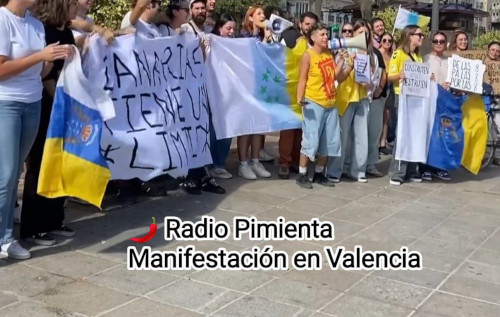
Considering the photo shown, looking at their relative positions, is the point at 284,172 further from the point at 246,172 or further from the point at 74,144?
the point at 74,144

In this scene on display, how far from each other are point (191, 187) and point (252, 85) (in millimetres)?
1406

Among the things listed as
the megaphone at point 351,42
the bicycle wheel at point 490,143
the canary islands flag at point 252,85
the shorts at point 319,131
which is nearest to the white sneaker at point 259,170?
the canary islands flag at point 252,85

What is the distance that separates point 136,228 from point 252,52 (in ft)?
8.81

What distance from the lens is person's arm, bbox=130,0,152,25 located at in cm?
547

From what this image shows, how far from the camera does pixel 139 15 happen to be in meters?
5.59

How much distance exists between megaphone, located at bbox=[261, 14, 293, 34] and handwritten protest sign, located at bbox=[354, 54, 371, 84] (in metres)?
1.03

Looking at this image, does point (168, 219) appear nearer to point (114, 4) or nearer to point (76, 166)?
point (76, 166)

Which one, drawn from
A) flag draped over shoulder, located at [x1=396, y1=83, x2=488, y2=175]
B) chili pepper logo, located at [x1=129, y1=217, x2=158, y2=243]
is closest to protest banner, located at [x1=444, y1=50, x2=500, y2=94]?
flag draped over shoulder, located at [x1=396, y1=83, x2=488, y2=175]

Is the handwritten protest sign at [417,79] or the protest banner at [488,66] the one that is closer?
the handwritten protest sign at [417,79]

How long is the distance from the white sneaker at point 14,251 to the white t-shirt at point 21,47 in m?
1.01

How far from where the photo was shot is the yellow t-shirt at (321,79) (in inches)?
268

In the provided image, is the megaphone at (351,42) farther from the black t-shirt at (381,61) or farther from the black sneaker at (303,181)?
the black sneaker at (303,181)

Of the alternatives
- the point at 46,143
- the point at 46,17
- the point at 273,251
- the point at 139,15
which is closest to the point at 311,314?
the point at 273,251

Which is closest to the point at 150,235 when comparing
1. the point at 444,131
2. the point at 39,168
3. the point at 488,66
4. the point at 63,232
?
the point at 63,232
